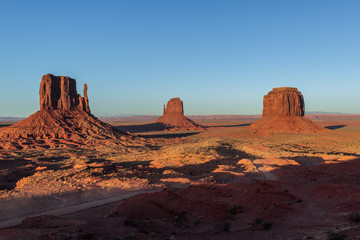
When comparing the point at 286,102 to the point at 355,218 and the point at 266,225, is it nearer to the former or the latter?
the point at 355,218

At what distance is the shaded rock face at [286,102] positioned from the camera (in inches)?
3041

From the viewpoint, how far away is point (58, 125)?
50.8 meters

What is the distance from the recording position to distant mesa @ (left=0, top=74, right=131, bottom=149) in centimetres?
4581

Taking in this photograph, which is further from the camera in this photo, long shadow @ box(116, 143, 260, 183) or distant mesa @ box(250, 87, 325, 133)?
distant mesa @ box(250, 87, 325, 133)

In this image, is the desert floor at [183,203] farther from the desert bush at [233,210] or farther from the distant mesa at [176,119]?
the distant mesa at [176,119]

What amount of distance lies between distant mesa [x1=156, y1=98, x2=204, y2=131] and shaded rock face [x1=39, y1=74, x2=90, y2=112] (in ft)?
192

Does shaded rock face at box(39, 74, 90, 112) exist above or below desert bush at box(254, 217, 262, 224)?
above

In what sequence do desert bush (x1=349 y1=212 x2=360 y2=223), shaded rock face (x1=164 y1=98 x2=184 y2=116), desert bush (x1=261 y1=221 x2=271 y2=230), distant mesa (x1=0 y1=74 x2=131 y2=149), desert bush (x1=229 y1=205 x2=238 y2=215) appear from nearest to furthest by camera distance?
desert bush (x1=349 y1=212 x2=360 y2=223)
desert bush (x1=261 y1=221 x2=271 y2=230)
desert bush (x1=229 y1=205 x2=238 y2=215)
distant mesa (x1=0 y1=74 x2=131 y2=149)
shaded rock face (x1=164 y1=98 x2=184 y2=116)

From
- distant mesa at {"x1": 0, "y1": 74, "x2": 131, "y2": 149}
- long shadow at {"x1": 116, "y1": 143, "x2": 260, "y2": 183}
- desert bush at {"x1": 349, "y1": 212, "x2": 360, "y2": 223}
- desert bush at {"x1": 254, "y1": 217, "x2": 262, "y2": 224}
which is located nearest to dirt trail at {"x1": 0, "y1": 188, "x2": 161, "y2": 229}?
long shadow at {"x1": 116, "y1": 143, "x2": 260, "y2": 183}

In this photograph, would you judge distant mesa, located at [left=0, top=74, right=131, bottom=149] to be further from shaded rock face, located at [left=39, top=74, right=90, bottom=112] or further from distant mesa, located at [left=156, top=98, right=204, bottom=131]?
distant mesa, located at [left=156, top=98, right=204, bottom=131]

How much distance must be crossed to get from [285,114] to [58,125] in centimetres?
6479

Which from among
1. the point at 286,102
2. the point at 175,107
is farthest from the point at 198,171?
the point at 175,107

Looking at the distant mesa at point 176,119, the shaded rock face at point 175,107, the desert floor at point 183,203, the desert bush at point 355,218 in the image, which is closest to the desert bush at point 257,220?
the desert floor at point 183,203

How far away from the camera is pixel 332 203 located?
12938 millimetres
